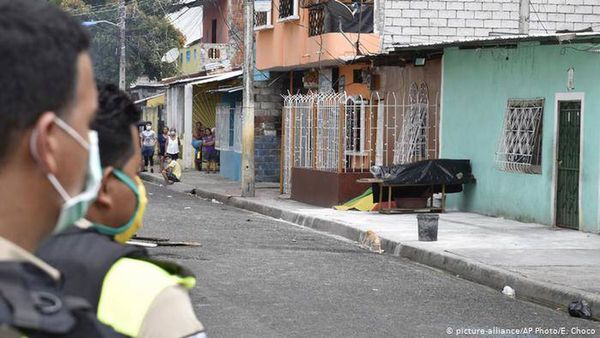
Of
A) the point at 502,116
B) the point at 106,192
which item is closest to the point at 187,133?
the point at 502,116

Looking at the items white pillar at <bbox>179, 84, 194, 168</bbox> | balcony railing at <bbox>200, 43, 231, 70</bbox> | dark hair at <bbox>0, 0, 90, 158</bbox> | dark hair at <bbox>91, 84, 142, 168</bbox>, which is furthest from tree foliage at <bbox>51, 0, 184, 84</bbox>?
dark hair at <bbox>0, 0, 90, 158</bbox>

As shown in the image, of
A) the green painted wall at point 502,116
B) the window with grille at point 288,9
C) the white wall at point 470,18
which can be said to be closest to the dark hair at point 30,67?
the green painted wall at point 502,116

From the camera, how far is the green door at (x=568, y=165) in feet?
62.3

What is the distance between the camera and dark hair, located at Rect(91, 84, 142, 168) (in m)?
2.97

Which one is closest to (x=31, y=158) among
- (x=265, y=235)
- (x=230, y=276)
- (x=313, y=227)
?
(x=230, y=276)

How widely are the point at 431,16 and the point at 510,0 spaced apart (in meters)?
1.79

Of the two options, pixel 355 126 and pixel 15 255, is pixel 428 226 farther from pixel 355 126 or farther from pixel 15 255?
pixel 15 255

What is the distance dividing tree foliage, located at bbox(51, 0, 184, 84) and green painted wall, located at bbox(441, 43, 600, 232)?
125 ft

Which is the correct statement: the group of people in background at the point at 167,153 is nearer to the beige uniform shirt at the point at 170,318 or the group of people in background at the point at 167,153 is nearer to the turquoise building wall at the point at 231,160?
the turquoise building wall at the point at 231,160

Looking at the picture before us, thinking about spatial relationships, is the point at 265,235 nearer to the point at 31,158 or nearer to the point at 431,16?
the point at 431,16

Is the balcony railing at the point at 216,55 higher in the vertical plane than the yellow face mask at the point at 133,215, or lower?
higher

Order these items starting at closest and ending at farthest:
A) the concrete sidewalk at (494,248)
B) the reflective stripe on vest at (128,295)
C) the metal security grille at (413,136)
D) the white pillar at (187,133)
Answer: the reflective stripe on vest at (128,295)
the concrete sidewalk at (494,248)
the metal security grille at (413,136)
the white pillar at (187,133)

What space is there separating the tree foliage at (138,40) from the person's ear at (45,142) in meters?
58.7

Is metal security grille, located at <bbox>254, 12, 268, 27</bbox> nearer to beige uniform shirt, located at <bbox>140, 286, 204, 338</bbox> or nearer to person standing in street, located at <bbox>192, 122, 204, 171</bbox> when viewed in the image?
person standing in street, located at <bbox>192, 122, 204, 171</bbox>
